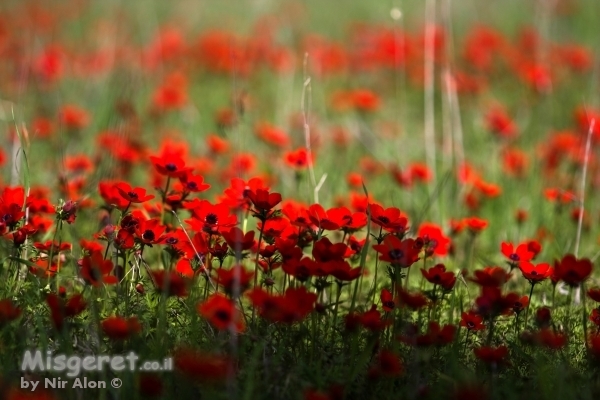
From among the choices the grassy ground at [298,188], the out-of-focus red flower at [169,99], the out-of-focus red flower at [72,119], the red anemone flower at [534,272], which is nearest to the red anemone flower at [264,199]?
the grassy ground at [298,188]

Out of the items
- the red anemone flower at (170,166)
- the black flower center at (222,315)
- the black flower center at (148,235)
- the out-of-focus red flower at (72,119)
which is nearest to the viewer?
the black flower center at (222,315)

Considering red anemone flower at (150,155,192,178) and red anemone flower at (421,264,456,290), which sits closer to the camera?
red anemone flower at (421,264,456,290)

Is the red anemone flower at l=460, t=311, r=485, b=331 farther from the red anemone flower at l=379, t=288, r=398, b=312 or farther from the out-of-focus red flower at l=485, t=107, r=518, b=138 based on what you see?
the out-of-focus red flower at l=485, t=107, r=518, b=138

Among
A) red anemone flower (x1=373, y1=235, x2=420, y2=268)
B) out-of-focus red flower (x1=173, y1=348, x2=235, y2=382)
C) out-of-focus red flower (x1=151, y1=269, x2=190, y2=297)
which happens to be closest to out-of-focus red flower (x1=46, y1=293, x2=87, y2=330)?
out-of-focus red flower (x1=151, y1=269, x2=190, y2=297)

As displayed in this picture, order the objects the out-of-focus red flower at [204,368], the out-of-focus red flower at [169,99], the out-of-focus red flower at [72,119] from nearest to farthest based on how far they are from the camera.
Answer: the out-of-focus red flower at [204,368] → the out-of-focus red flower at [72,119] → the out-of-focus red flower at [169,99]

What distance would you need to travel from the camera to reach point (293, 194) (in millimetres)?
3238

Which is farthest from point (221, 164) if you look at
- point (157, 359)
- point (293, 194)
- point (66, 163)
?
point (157, 359)

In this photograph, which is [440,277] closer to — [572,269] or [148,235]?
[572,269]

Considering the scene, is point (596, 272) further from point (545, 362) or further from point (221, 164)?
point (221, 164)

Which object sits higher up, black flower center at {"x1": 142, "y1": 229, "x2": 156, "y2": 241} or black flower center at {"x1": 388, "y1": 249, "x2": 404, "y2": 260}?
black flower center at {"x1": 142, "y1": 229, "x2": 156, "y2": 241}

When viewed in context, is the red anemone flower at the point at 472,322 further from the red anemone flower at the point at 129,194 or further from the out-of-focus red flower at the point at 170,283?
the red anemone flower at the point at 129,194

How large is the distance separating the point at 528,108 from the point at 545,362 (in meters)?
3.00

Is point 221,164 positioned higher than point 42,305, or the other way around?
point 221,164

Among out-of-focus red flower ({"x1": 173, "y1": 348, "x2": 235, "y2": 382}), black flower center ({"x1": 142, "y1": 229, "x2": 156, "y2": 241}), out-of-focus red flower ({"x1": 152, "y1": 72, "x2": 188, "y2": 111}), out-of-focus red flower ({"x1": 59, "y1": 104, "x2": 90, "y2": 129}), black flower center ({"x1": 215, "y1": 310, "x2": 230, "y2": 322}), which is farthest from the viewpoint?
out-of-focus red flower ({"x1": 152, "y1": 72, "x2": 188, "y2": 111})
